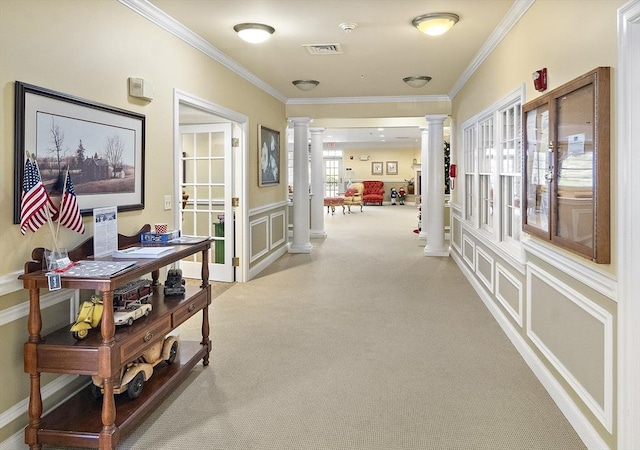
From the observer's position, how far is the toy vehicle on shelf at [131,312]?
2.35 meters

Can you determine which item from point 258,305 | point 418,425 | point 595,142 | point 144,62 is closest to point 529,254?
point 595,142

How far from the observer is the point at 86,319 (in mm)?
2311

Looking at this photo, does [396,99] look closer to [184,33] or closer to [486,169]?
[486,169]

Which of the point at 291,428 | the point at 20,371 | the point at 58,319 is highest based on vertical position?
the point at 58,319

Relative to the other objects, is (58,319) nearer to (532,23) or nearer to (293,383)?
(293,383)

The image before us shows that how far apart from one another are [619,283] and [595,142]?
645mm

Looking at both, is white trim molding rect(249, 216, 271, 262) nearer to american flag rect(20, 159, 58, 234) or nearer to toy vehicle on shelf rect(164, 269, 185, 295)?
toy vehicle on shelf rect(164, 269, 185, 295)

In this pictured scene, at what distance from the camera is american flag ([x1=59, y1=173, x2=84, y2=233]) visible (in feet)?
7.79

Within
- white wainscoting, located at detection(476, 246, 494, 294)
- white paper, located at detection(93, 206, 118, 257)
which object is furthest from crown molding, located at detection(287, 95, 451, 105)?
white paper, located at detection(93, 206, 118, 257)

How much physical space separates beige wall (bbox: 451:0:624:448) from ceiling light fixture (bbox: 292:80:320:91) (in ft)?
8.65

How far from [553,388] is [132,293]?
2487mm

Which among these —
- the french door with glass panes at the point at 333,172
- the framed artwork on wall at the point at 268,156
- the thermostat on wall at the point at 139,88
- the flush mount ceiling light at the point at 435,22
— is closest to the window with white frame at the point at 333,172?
the french door with glass panes at the point at 333,172

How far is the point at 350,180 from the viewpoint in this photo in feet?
65.1

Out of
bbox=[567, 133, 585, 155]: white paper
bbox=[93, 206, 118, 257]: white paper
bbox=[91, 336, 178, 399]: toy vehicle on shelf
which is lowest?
bbox=[91, 336, 178, 399]: toy vehicle on shelf
